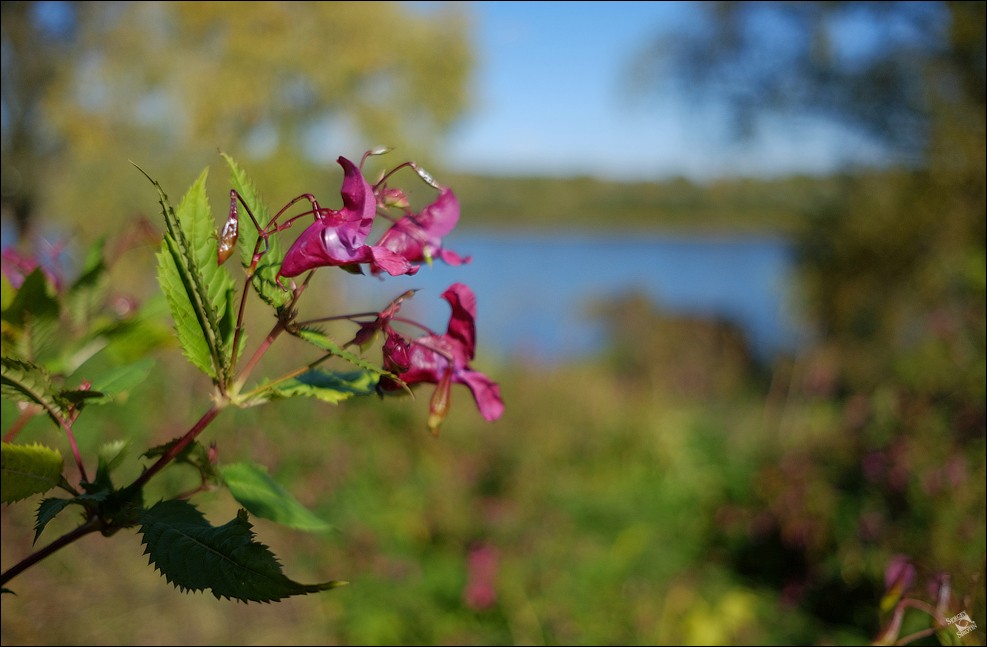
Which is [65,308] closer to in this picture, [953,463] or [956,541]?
[956,541]

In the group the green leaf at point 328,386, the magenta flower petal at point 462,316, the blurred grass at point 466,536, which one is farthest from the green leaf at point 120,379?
the blurred grass at point 466,536

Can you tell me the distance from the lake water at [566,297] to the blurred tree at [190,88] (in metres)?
1.65

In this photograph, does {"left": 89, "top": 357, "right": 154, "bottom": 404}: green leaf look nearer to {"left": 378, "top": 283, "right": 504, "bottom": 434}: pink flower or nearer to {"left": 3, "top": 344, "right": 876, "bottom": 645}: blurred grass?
{"left": 378, "top": 283, "right": 504, "bottom": 434}: pink flower

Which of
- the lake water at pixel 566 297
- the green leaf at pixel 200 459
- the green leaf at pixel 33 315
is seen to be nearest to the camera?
the green leaf at pixel 200 459

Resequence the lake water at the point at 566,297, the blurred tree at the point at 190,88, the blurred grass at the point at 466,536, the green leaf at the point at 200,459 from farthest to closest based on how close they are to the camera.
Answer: the lake water at the point at 566,297 → the blurred tree at the point at 190,88 → the blurred grass at the point at 466,536 → the green leaf at the point at 200,459

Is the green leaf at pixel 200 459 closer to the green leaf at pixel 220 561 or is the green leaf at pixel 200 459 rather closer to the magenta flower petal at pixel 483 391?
the green leaf at pixel 220 561

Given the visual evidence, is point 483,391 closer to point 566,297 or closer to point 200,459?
point 200,459

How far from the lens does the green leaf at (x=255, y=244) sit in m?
0.52

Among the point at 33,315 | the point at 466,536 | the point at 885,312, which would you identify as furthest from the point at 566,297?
the point at 33,315

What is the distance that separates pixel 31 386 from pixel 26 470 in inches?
2.2

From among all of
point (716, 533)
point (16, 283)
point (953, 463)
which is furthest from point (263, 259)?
point (716, 533)

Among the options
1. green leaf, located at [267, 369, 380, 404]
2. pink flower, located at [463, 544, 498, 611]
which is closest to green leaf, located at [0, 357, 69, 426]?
green leaf, located at [267, 369, 380, 404]

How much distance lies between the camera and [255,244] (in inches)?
21.3

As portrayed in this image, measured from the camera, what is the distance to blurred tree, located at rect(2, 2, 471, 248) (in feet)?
13.4
